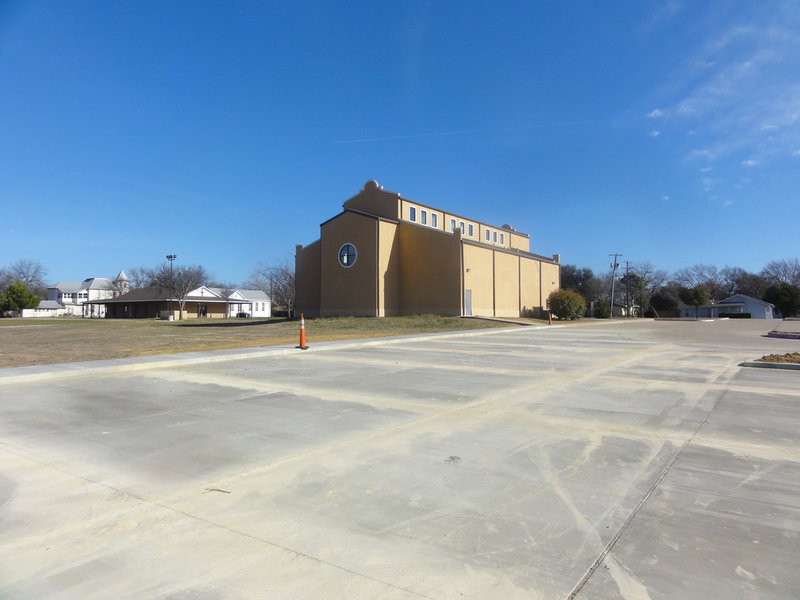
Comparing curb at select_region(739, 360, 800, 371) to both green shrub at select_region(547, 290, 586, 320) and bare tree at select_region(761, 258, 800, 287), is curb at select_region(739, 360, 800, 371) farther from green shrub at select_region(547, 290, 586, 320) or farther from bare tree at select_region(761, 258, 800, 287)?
bare tree at select_region(761, 258, 800, 287)

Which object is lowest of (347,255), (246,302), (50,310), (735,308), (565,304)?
(735,308)

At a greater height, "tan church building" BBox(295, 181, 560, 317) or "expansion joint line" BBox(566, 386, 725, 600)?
"tan church building" BBox(295, 181, 560, 317)

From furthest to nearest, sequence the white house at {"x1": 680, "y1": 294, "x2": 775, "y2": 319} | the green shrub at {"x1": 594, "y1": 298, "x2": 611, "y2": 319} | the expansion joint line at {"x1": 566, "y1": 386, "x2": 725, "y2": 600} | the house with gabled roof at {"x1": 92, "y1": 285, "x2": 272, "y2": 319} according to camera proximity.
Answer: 1. the white house at {"x1": 680, "y1": 294, "x2": 775, "y2": 319}
2. the house with gabled roof at {"x1": 92, "y1": 285, "x2": 272, "y2": 319}
3. the green shrub at {"x1": 594, "y1": 298, "x2": 611, "y2": 319}
4. the expansion joint line at {"x1": 566, "y1": 386, "x2": 725, "y2": 600}

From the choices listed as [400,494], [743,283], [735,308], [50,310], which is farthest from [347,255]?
[50,310]

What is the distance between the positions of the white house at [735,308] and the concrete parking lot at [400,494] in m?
86.6

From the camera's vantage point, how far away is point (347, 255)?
140 feet

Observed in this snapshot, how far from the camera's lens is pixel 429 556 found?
290 cm

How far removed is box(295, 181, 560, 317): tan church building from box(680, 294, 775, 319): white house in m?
55.0

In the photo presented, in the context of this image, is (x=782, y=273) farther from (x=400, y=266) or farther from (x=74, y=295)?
(x=74, y=295)

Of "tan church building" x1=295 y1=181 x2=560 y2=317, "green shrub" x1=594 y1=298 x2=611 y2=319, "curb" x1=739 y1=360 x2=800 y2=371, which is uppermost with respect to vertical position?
"tan church building" x1=295 y1=181 x2=560 y2=317

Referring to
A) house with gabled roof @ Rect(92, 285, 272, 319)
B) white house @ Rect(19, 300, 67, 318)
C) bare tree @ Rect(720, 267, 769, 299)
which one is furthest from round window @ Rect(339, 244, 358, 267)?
white house @ Rect(19, 300, 67, 318)

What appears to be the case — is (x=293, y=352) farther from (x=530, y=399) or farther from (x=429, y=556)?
(x=429, y=556)

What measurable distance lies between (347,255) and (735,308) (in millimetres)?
78001

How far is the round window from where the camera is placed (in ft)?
138
